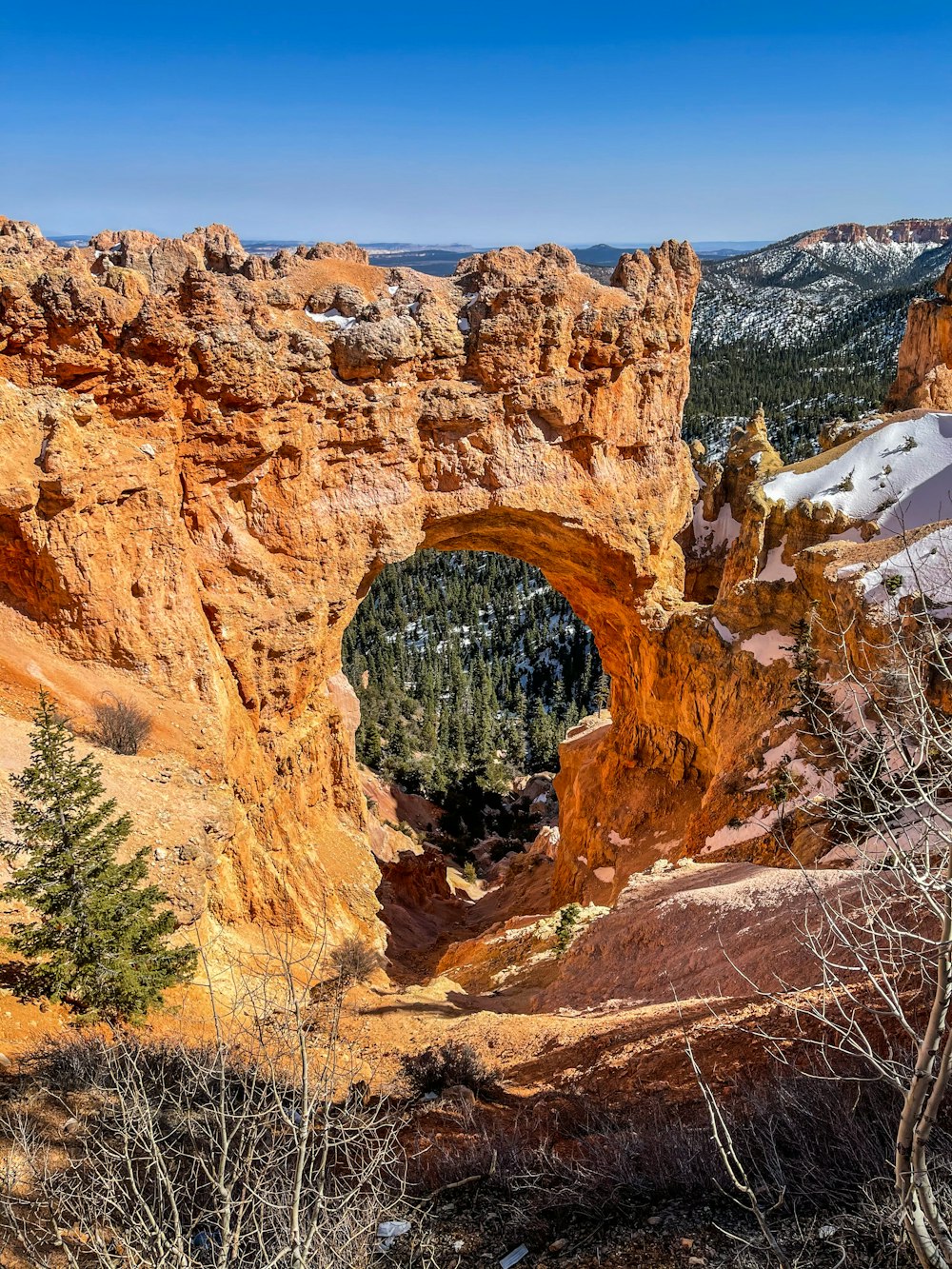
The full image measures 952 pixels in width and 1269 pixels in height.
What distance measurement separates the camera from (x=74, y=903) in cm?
1061

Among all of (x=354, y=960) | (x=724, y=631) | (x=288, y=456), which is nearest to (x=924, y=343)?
(x=724, y=631)

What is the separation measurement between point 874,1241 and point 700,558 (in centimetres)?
3312

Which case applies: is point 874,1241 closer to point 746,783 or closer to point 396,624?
point 746,783

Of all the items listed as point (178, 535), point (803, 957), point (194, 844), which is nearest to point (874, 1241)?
point (803, 957)

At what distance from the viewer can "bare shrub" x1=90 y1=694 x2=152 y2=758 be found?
1541 centimetres

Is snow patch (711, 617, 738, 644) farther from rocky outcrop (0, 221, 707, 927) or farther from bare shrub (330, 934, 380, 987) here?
bare shrub (330, 934, 380, 987)

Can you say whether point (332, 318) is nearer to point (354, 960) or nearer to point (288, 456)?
point (288, 456)

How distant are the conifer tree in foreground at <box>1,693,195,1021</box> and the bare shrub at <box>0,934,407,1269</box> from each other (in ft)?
2.18

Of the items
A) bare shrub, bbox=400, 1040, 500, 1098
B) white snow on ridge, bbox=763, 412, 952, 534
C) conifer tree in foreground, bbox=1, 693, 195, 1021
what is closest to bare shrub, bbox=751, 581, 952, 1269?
bare shrub, bbox=400, 1040, 500, 1098

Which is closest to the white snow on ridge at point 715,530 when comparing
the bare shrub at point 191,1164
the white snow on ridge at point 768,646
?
the white snow on ridge at point 768,646

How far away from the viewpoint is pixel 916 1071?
4.15 metres

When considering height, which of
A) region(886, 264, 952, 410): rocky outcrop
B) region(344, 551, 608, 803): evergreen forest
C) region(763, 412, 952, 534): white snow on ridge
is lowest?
region(344, 551, 608, 803): evergreen forest

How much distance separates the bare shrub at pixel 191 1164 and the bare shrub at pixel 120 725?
20.0 ft

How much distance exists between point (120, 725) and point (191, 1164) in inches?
370
